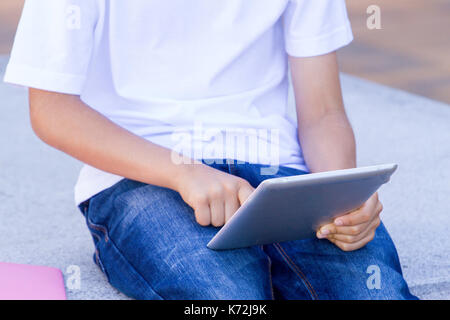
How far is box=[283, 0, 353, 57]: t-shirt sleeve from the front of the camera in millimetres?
1351

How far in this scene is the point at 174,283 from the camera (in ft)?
3.50

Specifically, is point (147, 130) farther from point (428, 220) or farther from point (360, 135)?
point (360, 135)

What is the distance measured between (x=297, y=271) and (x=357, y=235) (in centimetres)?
12

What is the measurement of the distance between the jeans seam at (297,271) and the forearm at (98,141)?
8.2 inches

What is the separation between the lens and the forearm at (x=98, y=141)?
115 centimetres

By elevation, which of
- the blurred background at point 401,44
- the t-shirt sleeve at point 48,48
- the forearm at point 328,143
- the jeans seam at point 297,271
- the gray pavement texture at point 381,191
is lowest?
the blurred background at point 401,44

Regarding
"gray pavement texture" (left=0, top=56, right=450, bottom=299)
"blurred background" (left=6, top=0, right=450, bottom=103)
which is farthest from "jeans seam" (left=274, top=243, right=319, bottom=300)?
"blurred background" (left=6, top=0, right=450, bottom=103)

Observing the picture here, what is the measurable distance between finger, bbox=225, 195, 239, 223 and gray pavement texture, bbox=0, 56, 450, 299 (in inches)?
14.5

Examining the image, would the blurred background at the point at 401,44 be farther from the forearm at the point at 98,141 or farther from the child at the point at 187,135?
the forearm at the point at 98,141

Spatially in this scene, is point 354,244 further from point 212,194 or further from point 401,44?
point 401,44

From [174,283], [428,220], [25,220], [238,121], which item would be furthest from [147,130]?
[428,220]

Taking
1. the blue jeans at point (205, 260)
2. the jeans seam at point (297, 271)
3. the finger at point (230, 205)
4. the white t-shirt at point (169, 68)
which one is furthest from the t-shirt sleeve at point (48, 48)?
the jeans seam at point (297, 271)

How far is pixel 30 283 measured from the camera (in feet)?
4.62
